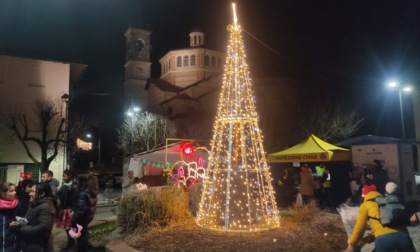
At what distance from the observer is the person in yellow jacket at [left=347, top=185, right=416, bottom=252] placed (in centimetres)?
405

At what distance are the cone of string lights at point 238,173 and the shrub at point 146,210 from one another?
0.71 meters

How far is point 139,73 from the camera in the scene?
57.2m

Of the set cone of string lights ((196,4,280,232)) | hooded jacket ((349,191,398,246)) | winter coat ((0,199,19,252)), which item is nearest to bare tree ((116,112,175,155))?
cone of string lights ((196,4,280,232))

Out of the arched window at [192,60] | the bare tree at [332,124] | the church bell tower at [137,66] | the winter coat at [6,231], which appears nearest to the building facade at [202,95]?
the arched window at [192,60]

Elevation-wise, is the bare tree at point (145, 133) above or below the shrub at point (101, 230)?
above

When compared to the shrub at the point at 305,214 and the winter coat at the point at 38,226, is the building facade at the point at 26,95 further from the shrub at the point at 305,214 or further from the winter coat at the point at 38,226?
the shrub at the point at 305,214

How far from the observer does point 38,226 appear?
4.69 metres

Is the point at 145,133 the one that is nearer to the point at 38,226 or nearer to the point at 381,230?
the point at 38,226

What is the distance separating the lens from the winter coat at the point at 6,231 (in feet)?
17.3

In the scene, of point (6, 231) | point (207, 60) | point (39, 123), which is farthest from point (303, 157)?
point (207, 60)

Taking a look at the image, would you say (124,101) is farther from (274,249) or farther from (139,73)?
(274,249)

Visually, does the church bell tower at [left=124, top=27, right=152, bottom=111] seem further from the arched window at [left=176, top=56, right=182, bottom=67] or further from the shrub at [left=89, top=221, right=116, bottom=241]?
the shrub at [left=89, top=221, right=116, bottom=241]

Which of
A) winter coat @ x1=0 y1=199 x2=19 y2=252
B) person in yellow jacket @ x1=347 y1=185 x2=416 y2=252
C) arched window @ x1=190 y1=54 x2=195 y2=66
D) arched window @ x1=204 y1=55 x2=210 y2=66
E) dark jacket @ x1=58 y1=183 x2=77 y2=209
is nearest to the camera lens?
person in yellow jacket @ x1=347 y1=185 x2=416 y2=252

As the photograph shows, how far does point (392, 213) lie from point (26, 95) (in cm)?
2478
